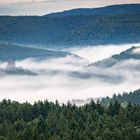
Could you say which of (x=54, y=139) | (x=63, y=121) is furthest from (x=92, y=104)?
(x=54, y=139)

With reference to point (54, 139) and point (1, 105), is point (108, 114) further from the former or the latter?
point (54, 139)

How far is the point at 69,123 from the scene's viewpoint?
476 ft

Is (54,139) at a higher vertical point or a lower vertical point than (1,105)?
lower

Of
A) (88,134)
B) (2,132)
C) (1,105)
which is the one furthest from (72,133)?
(1,105)

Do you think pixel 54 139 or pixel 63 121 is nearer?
pixel 54 139

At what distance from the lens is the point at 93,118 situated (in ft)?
518

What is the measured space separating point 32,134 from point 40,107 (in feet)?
169

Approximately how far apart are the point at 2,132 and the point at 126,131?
27.8 metres

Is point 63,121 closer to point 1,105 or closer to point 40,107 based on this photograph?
point 40,107

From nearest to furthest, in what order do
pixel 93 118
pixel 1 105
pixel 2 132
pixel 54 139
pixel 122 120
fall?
1. pixel 54 139
2. pixel 2 132
3. pixel 122 120
4. pixel 93 118
5. pixel 1 105

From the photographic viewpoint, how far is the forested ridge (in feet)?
402

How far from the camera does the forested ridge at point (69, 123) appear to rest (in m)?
123

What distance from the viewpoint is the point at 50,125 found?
484ft

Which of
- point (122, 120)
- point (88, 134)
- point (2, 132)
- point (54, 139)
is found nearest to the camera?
point (54, 139)
